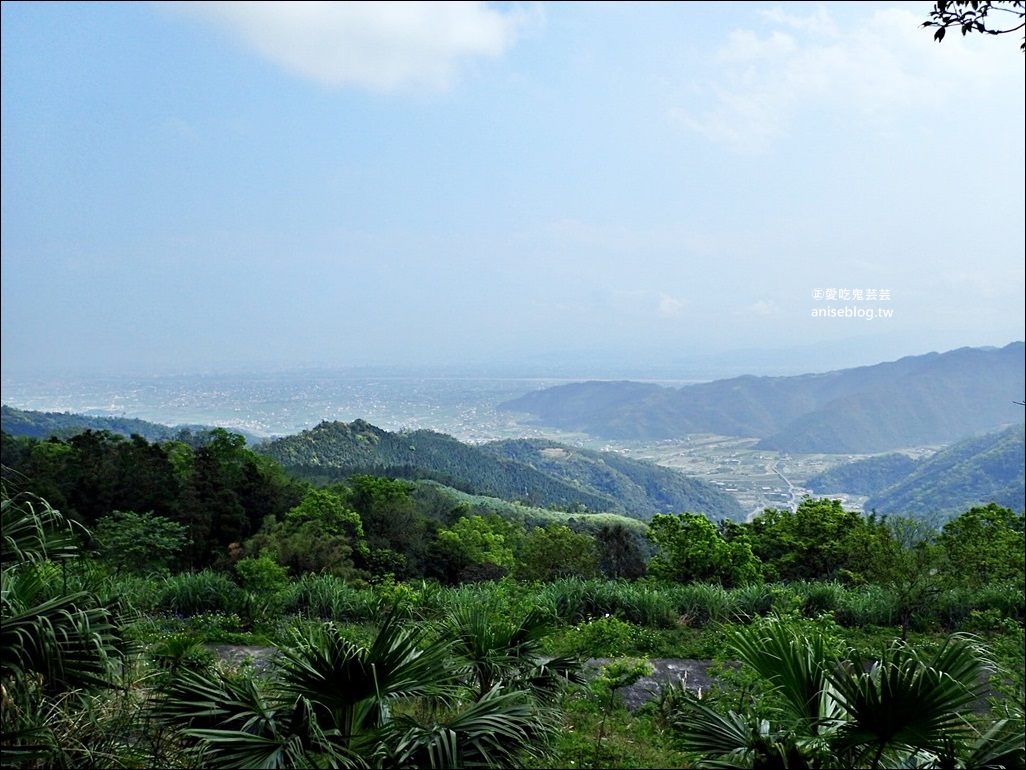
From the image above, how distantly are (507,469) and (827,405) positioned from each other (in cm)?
6874

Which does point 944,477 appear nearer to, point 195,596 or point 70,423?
point 195,596

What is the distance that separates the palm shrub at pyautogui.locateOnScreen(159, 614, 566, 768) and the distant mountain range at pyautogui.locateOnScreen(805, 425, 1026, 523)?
68.1 meters

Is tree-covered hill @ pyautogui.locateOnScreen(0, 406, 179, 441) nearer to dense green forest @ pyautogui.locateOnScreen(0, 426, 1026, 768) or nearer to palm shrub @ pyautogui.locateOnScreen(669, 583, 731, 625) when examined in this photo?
palm shrub @ pyautogui.locateOnScreen(669, 583, 731, 625)

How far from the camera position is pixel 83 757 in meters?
3.25

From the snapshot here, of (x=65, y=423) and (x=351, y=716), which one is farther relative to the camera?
(x=65, y=423)

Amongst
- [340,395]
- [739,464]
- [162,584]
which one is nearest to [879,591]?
[162,584]

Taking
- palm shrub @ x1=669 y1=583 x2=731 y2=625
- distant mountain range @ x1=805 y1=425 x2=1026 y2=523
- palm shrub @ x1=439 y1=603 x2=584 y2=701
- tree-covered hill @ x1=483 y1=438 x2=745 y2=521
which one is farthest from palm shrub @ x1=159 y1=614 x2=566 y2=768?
tree-covered hill @ x1=483 y1=438 x2=745 y2=521

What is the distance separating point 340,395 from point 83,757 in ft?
252

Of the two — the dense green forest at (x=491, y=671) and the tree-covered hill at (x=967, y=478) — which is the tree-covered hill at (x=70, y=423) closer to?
the tree-covered hill at (x=967, y=478)

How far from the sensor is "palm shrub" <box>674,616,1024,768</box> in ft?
8.89

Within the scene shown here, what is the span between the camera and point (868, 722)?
2.79m

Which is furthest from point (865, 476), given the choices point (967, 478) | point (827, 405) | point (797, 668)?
point (797, 668)

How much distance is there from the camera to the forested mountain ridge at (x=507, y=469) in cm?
6425

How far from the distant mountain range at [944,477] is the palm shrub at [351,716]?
68051mm
